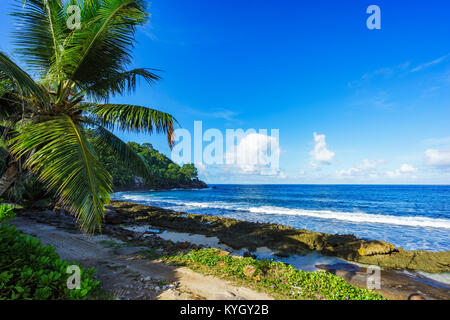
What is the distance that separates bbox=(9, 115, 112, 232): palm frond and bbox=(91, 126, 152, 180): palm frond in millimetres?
2356

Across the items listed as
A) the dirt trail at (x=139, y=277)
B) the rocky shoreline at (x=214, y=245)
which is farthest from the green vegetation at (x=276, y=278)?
the rocky shoreline at (x=214, y=245)

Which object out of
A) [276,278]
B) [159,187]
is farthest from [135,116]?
[159,187]

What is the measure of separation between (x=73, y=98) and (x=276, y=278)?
6992 millimetres

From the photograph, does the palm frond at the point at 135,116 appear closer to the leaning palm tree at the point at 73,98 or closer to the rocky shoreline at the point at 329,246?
the leaning palm tree at the point at 73,98

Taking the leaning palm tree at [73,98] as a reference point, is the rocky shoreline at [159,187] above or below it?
below

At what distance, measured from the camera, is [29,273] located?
8.02 feet

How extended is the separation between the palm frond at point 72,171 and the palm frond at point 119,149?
2.36 m

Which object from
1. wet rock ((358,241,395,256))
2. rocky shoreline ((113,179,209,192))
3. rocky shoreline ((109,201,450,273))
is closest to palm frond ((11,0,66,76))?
rocky shoreline ((109,201,450,273))

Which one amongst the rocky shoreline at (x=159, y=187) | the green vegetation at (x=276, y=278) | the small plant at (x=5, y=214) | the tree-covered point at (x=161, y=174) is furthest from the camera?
the rocky shoreline at (x=159, y=187)

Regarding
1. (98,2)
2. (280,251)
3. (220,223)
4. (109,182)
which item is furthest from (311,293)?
(220,223)

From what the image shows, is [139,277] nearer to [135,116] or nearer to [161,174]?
[135,116]

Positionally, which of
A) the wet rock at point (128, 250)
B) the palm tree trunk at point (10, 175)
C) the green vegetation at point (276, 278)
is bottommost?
the wet rock at point (128, 250)

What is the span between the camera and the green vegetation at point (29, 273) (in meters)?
2.29
